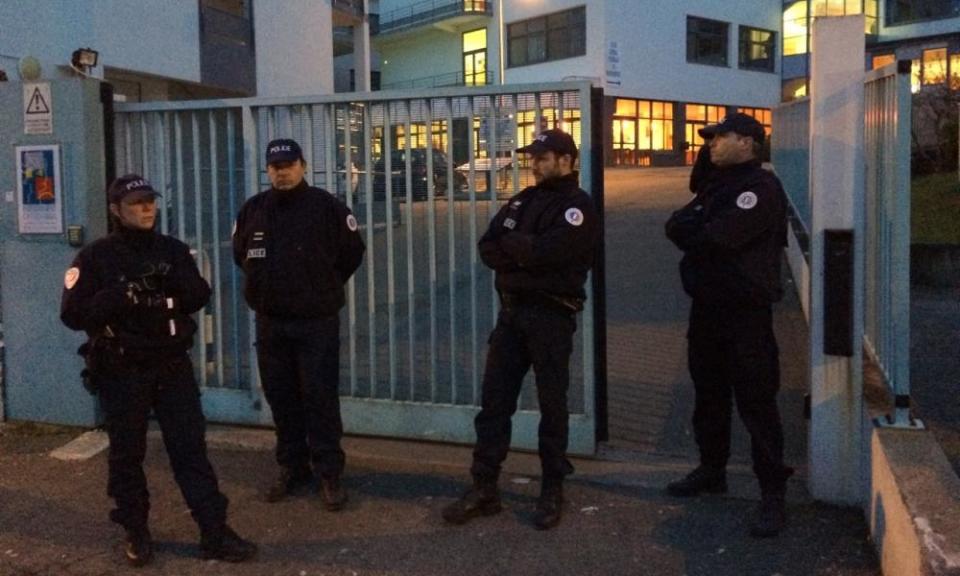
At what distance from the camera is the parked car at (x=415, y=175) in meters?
5.94

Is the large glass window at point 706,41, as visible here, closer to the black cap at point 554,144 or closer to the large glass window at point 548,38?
the large glass window at point 548,38

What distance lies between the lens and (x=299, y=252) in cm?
497

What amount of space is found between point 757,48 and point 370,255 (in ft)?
151

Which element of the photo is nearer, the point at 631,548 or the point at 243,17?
the point at 631,548

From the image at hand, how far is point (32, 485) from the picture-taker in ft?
18.2

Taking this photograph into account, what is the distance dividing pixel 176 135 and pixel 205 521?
3056 mm

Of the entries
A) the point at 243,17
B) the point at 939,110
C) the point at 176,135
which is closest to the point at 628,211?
the point at 939,110

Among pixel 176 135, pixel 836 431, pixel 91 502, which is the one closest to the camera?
pixel 836 431

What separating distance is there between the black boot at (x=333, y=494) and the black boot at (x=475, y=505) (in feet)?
1.77

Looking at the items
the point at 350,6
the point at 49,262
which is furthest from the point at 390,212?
the point at 350,6

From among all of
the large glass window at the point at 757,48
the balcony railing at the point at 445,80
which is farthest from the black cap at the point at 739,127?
the large glass window at the point at 757,48

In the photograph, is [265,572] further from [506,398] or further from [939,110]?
[939,110]

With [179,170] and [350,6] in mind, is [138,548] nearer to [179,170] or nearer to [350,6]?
[179,170]

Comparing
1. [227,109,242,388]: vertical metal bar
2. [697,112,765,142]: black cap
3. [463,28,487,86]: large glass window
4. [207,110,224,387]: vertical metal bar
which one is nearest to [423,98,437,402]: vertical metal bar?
[227,109,242,388]: vertical metal bar
